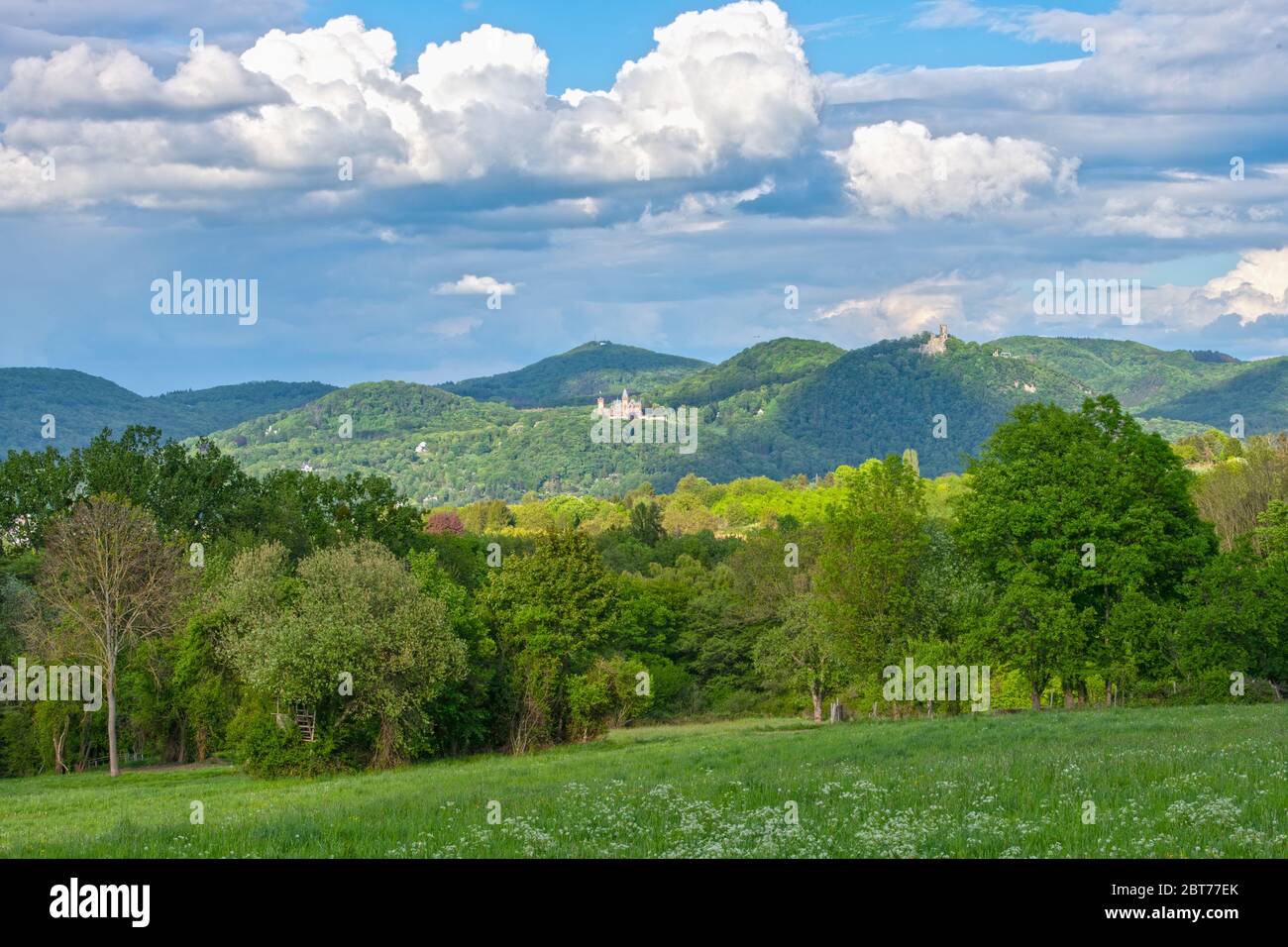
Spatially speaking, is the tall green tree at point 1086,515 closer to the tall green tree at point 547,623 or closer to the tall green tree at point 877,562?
the tall green tree at point 877,562

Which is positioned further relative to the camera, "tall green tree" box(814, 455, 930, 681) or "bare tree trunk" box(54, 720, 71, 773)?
"bare tree trunk" box(54, 720, 71, 773)

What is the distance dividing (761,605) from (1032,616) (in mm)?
44712

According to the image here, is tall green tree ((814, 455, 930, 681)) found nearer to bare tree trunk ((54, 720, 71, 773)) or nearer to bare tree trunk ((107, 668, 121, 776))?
bare tree trunk ((107, 668, 121, 776))

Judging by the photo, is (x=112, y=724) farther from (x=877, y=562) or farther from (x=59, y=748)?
(x=877, y=562)

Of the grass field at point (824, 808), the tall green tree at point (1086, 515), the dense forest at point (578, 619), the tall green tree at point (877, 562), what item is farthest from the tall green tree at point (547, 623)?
the grass field at point (824, 808)

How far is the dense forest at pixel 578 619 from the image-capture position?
52125 mm

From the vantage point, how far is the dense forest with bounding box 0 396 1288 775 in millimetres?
52125

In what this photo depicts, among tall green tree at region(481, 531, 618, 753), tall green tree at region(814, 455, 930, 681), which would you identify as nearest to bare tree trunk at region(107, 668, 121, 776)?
tall green tree at region(481, 531, 618, 753)

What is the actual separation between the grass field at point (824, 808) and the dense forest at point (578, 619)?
16621 mm

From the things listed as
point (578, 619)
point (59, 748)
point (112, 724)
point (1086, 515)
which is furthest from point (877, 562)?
point (59, 748)

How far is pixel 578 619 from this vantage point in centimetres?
6612

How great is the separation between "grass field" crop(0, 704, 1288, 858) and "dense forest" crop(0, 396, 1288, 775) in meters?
16.6

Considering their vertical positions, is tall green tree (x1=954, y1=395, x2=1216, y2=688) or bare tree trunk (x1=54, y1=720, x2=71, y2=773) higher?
tall green tree (x1=954, y1=395, x2=1216, y2=688)

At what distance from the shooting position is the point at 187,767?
62.6 m
